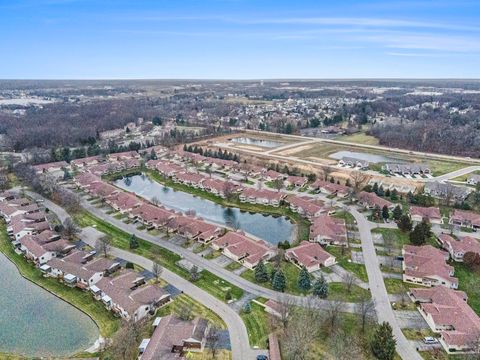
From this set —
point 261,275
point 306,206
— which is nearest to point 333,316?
point 261,275

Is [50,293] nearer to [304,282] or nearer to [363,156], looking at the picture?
[304,282]

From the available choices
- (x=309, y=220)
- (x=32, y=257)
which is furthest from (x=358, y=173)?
(x=32, y=257)

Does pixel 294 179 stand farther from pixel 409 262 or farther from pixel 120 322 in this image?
pixel 120 322

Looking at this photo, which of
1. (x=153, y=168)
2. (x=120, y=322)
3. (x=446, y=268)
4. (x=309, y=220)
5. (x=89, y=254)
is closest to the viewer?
(x=120, y=322)

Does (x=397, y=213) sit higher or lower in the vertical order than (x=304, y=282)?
higher

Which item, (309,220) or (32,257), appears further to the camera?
(309,220)

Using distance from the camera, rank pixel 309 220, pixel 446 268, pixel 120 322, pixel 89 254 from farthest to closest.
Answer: pixel 309 220, pixel 89 254, pixel 446 268, pixel 120 322

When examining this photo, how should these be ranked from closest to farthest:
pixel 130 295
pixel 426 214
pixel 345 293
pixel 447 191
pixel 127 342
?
pixel 127 342 < pixel 130 295 < pixel 345 293 < pixel 426 214 < pixel 447 191
